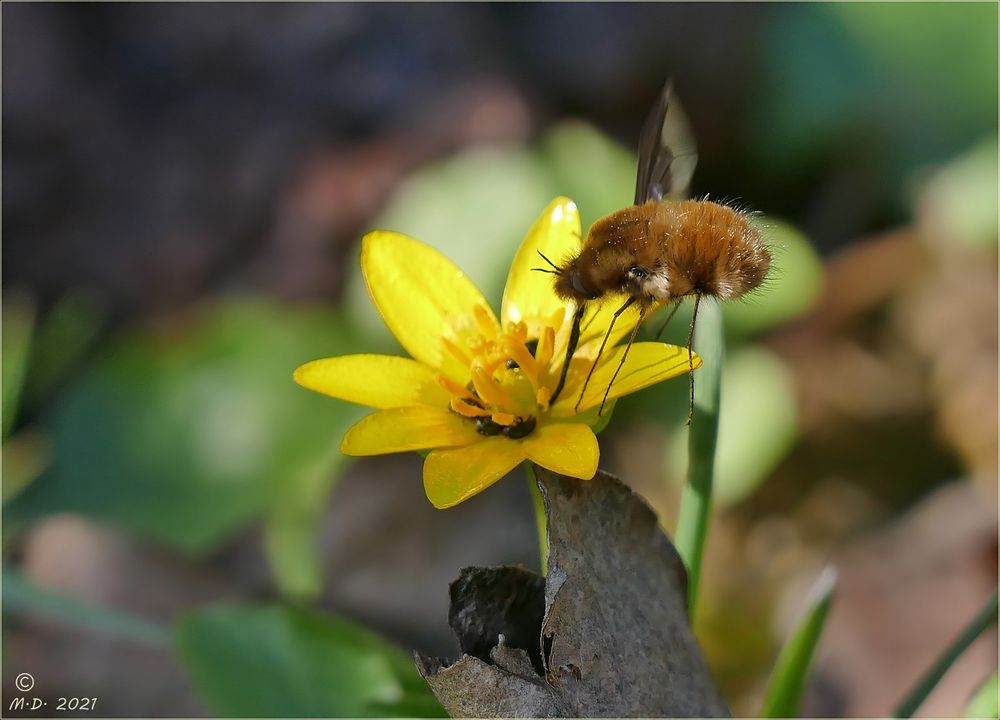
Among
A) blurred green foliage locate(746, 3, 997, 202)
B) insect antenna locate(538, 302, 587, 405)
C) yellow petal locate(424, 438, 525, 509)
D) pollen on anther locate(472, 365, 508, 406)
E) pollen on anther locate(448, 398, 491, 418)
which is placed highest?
blurred green foliage locate(746, 3, 997, 202)

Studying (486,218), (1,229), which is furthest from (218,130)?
(486,218)

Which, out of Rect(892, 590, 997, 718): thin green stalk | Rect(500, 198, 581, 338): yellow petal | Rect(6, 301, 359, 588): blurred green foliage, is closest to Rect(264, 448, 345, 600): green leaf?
Rect(6, 301, 359, 588): blurred green foliage

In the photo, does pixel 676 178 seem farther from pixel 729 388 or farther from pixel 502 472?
pixel 729 388

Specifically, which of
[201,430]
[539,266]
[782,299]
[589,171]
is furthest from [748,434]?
[201,430]

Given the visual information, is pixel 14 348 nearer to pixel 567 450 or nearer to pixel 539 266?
pixel 539 266

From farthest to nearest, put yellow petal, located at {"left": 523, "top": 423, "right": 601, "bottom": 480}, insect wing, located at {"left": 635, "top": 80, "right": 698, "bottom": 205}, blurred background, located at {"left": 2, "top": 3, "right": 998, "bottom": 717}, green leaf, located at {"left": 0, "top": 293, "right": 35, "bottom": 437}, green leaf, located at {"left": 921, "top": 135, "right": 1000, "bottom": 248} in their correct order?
1. green leaf, located at {"left": 921, "top": 135, "right": 1000, "bottom": 248}
2. green leaf, located at {"left": 0, "top": 293, "right": 35, "bottom": 437}
3. blurred background, located at {"left": 2, "top": 3, "right": 998, "bottom": 717}
4. insect wing, located at {"left": 635, "top": 80, "right": 698, "bottom": 205}
5. yellow petal, located at {"left": 523, "top": 423, "right": 601, "bottom": 480}

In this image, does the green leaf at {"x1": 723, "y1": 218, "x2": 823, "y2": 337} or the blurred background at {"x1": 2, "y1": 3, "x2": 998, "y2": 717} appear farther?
the green leaf at {"x1": 723, "y1": 218, "x2": 823, "y2": 337}

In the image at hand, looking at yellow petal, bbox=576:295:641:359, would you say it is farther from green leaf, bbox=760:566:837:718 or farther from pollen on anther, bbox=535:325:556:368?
green leaf, bbox=760:566:837:718
